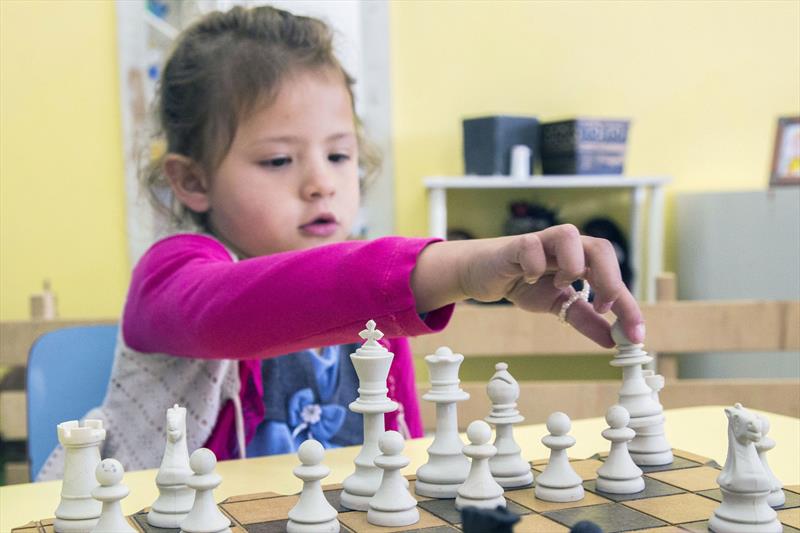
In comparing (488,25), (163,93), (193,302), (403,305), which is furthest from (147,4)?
(403,305)

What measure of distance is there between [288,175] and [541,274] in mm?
523

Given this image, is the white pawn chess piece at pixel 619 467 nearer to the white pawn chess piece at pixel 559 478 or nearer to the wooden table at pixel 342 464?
the white pawn chess piece at pixel 559 478

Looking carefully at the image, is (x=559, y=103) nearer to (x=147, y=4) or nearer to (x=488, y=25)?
(x=147, y=4)

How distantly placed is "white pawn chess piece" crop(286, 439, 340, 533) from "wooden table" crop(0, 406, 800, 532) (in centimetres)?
18

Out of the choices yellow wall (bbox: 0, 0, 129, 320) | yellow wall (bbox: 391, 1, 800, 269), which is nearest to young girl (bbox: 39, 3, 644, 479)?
yellow wall (bbox: 0, 0, 129, 320)

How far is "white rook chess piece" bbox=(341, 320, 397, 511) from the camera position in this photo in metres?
0.57

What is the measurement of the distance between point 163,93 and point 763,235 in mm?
1651

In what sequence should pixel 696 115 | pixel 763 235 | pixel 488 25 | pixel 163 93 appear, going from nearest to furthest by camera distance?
1. pixel 488 25
2. pixel 163 93
3. pixel 763 235
4. pixel 696 115

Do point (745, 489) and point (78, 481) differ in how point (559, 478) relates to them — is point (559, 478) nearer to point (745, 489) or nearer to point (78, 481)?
point (745, 489)

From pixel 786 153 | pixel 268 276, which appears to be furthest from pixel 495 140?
pixel 268 276

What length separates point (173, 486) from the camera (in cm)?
53

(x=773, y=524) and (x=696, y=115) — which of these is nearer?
(x=773, y=524)

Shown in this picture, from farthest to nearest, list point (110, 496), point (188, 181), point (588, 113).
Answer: point (588, 113) < point (188, 181) < point (110, 496)

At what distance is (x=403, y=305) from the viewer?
2.46 feet
